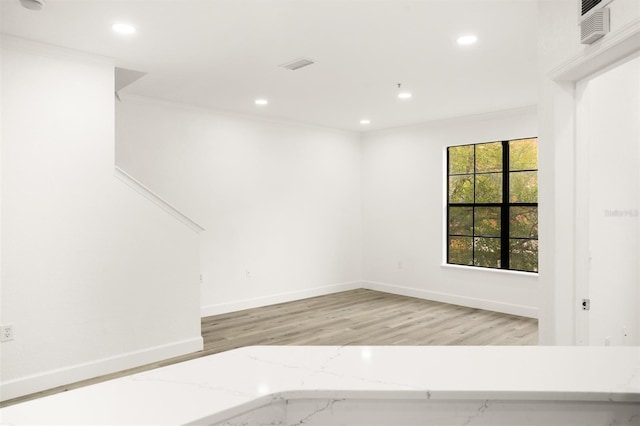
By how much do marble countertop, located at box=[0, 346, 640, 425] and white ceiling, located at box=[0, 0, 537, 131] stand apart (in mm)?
2243

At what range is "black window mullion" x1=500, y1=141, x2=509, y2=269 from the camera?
5871mm

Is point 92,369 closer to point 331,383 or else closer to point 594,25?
point 331,383

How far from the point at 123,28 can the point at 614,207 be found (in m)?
3.56

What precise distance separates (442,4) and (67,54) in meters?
2.83

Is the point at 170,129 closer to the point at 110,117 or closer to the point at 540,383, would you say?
the point at 110,117

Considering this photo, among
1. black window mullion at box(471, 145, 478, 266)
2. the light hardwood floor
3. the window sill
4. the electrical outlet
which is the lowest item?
the light hardwood floor

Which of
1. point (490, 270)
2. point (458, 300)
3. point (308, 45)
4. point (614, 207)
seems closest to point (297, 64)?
point (308, 45)

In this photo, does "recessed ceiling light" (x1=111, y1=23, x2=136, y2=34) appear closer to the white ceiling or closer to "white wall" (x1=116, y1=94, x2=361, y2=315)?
the white ceiling

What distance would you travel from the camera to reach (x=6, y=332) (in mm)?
3145

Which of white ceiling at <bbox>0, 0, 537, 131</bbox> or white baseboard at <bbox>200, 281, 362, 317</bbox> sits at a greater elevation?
white ceiling at <bbox>0, 0, 537, 131</bbox>

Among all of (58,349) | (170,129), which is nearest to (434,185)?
(170,129)

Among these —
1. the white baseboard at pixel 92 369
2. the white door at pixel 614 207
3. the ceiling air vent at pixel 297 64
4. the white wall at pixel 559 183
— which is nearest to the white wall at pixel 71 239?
the white baseboard at pixel 92 369

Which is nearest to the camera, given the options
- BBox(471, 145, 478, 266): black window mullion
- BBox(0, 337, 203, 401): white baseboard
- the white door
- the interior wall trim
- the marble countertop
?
the marble countertop

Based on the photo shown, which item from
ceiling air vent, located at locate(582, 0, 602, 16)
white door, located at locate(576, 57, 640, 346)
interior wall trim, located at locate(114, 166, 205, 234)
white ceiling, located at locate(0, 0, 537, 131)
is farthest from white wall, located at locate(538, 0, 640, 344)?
interior wall trim, located at locate(114, 166, 205, 234)
